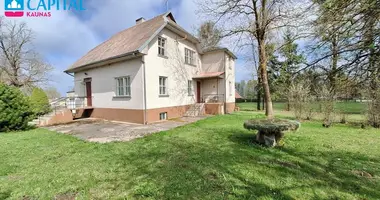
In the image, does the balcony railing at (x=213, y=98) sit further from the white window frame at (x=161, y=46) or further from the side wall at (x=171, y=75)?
the white window frame at (x=161, y=46)

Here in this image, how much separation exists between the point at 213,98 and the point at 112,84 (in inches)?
337

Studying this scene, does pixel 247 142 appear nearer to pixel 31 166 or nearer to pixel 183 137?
pixel 183 137

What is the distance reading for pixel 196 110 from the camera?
48.8 ft

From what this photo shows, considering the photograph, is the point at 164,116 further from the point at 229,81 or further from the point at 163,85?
the point at 229,81

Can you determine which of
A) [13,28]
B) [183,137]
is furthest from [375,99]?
[13,28]

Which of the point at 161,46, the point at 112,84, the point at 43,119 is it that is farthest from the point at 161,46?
the point at 43,119

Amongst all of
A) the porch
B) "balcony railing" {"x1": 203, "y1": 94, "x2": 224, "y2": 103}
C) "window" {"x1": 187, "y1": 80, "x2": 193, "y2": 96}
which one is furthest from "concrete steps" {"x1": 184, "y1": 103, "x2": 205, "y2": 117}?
"balcony railing" {"x1": 203, "y1": 94, "x2": 224, "y2": 103}

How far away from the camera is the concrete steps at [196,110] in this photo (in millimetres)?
14606

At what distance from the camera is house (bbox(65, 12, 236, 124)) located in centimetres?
1103

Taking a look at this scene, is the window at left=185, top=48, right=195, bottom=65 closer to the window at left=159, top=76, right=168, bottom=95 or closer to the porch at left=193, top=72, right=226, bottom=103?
the porch at left=193, top=72, right=226, bottom=103

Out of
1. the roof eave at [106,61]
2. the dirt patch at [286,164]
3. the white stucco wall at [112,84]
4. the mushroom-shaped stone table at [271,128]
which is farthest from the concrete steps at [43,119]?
the dirt patch at [286,164]

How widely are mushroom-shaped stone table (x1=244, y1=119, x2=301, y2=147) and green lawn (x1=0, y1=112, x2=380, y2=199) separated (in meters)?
0.38

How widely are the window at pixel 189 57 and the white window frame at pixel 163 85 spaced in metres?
3.20

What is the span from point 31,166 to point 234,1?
12.2 metres
